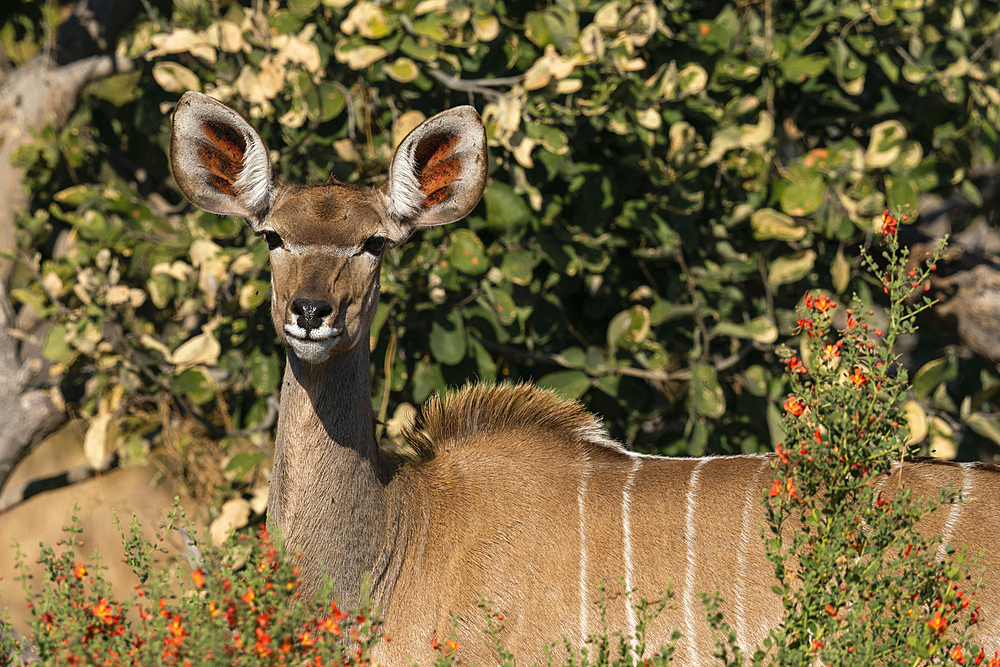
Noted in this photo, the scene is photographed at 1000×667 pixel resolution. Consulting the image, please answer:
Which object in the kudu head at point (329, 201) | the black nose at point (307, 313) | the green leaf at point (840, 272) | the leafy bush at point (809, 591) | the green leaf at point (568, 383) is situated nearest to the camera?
the leafy bush at point (809, 591)

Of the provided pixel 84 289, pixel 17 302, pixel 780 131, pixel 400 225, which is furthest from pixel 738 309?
pixel 17 302

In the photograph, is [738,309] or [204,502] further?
[204,502]

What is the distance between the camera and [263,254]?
11.7 feet

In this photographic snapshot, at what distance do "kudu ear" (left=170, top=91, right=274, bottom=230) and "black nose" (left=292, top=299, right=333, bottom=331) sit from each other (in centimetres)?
46

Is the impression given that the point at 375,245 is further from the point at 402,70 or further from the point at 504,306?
the point at 402,70

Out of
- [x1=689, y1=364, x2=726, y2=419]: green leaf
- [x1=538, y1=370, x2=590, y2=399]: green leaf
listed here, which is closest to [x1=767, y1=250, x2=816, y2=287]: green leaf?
[x1=689, y1=364, x2=726, y2=419]: green leaf

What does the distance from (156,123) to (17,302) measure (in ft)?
4.25

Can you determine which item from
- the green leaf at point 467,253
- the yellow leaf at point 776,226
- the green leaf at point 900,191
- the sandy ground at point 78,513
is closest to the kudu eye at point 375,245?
the green leaf at point 467,253

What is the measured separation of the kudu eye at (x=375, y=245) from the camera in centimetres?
253

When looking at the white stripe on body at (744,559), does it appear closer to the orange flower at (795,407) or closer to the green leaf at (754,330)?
the orange flower at (795,407)

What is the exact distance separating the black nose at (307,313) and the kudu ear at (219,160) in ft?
1.52

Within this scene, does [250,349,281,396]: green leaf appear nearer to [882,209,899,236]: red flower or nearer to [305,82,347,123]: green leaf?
[305,82,347,123]: green leaf

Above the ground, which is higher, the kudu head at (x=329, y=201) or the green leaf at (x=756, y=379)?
the kudu head at (x=329, y=201)

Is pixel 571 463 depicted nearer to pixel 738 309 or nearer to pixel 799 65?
pixel 738 309
